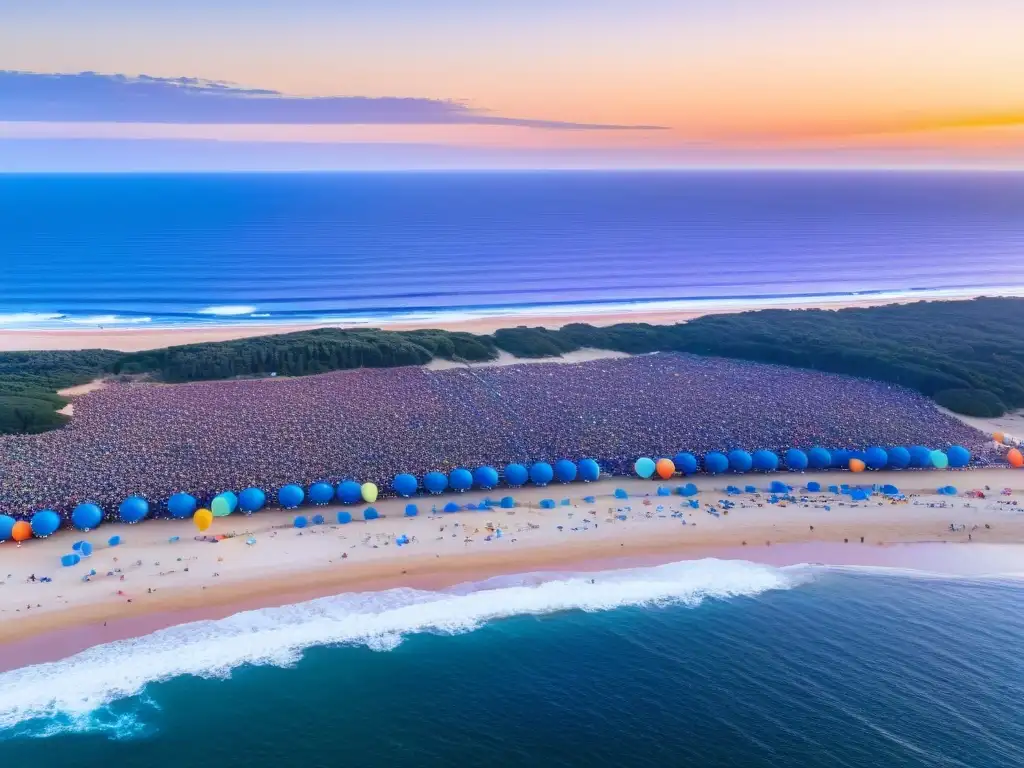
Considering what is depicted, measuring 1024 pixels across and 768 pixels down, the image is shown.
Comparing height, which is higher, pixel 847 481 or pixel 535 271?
pixel 535 271

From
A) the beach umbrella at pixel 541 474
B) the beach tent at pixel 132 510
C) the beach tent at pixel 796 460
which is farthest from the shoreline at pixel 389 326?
the beach tent at pixel 796 460

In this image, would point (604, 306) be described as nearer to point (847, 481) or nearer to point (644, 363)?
point (644, 363)

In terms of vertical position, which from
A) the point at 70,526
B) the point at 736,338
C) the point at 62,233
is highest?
the point at 62,233

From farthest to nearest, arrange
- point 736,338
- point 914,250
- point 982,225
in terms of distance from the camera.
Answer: point 982,225, point 914,250, point 736,338

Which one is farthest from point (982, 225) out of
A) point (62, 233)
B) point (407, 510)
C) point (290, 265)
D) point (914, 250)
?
point (62, 233)

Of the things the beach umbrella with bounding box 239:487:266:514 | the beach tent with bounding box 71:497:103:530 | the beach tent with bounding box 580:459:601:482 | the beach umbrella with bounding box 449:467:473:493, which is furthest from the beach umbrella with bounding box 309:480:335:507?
the beach tent with bounding box 580:459:601:482

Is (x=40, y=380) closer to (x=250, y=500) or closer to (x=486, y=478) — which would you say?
(x=250, y=500)
